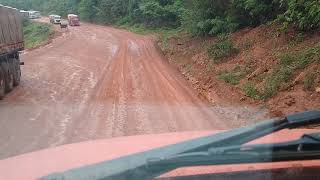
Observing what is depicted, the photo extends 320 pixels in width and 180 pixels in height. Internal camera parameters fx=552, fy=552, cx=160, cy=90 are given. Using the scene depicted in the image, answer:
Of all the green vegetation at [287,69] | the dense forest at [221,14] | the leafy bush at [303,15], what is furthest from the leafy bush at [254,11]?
the green vegetation at [287,69]

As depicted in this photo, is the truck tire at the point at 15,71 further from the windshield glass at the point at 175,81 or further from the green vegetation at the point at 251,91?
the green vegetation at the point at 251,91

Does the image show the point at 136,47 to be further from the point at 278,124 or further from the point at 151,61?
the point at 278,124

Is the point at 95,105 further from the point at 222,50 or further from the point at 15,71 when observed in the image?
the point at 222,50

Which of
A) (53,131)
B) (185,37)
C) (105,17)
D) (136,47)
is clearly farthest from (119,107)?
(105,17)

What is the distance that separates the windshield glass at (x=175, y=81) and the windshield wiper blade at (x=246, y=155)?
0.68m

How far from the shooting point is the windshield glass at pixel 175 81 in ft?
37.4

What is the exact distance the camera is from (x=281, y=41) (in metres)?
18.4

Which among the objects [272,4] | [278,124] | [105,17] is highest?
[278,124]

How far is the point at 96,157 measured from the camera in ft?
8.37

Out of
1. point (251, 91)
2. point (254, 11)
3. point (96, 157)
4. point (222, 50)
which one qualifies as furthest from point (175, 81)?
point (96, 157)

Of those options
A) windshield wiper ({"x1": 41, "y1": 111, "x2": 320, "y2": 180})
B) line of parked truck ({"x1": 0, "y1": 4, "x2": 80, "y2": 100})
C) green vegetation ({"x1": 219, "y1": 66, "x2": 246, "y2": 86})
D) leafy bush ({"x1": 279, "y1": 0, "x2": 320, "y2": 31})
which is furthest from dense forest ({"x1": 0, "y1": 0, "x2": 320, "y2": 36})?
windshield wiper ({"x1": 41, "y1": 111, "x2": 320, "y2": 180})

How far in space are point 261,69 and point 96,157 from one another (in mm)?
14624

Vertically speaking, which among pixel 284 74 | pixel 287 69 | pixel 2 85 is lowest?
pixel 2 85

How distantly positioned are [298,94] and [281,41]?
221 inches
